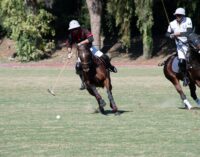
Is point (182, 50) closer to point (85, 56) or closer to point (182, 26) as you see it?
point (182, 26)

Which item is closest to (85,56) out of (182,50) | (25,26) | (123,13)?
(182,50)

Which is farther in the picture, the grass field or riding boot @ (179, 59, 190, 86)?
riding boot @ (179, 59, 190, 86)

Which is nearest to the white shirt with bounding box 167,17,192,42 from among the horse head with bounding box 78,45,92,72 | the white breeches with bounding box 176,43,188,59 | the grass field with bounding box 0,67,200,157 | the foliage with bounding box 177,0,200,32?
the white breeches with bounding box 176,43,188,59

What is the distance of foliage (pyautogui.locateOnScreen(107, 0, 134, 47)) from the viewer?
45.0 m

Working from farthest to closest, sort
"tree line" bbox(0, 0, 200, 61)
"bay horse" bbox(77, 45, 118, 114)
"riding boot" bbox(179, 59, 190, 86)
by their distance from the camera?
"tree line" bbox(0, 0, 200, 61), "riding boot" bbox(179, 59, 190, 86), "bay horse" bbox(77, 45, 118, 114)

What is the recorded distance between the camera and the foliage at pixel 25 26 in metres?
50.3

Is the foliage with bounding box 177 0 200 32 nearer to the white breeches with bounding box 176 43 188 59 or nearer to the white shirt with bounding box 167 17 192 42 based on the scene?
the white shirt with bounding box 167 17 192 42

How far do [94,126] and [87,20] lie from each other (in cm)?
3916

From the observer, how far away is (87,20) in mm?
52219

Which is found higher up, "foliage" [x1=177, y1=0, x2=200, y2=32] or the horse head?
the horse head

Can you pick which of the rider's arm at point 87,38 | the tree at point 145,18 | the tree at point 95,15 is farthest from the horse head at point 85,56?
the tree at point 95,15

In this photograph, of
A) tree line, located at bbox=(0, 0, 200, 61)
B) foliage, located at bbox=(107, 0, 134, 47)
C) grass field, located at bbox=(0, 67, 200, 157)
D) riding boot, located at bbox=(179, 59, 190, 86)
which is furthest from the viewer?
tree line, located at bbox=(0, 0, 200, 61)

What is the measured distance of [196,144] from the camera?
35.4 feet

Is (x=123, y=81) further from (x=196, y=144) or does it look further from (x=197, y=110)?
(x=196, y=144)
